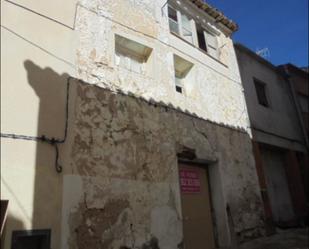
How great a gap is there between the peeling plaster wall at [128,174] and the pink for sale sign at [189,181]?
0.47 m

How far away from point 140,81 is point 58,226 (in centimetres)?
332

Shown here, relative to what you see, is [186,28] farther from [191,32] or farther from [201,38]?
[201,38]

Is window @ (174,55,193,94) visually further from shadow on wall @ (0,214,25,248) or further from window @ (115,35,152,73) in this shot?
shadow on wall @ (0,214,25,248)

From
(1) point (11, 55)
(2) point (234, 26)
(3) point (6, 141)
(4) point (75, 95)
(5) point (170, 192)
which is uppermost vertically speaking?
(2) point (234, 26)

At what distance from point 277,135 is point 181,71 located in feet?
16.0

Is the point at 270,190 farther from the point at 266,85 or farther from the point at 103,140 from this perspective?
the point at 103,140

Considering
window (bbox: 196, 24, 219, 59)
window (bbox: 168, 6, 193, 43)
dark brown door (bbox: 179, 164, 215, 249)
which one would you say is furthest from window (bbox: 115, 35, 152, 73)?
window (bbox: 196, 24, 219, 59)

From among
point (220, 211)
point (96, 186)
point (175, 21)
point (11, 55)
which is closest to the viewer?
point (11, 55)

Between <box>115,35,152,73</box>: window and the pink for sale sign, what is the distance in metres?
2.57

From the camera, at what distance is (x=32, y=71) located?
4531mm

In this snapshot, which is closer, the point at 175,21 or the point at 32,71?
the point at 32,71

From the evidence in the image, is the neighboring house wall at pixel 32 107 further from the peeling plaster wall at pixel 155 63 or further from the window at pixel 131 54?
the window at pixel 131 54

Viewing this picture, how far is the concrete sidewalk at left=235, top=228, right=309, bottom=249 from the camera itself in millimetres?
6590

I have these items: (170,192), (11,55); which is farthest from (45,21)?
(170,192)
